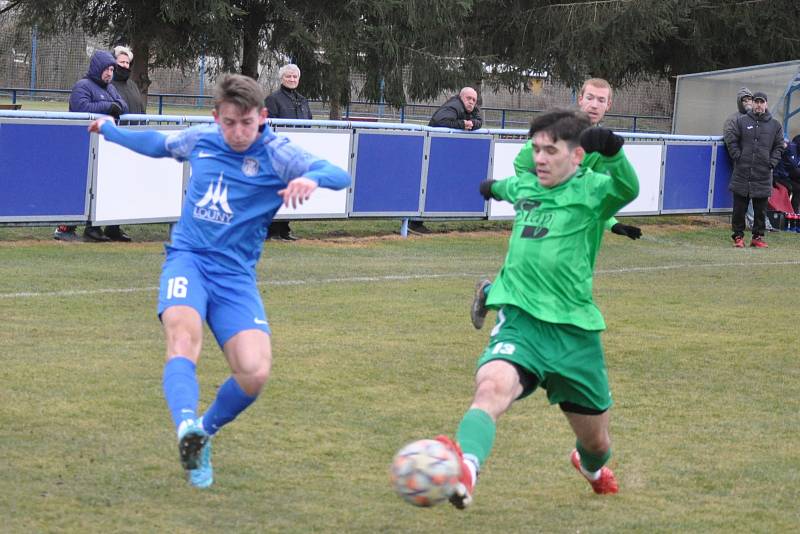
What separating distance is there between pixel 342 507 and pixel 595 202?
1727 mm

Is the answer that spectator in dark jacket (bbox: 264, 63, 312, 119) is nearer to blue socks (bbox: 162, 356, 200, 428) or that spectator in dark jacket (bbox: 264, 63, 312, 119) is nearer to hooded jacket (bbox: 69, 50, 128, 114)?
hooded jacket (bbox: 69, 50, 128, 114)

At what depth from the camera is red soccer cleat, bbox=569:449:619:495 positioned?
598 cm

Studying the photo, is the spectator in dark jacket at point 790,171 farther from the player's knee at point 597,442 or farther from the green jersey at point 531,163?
the player's knee at point 597,442

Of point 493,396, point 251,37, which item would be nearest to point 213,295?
point 493,396

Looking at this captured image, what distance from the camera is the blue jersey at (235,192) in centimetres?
583

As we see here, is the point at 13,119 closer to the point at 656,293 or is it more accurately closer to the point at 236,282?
the point at 656,293

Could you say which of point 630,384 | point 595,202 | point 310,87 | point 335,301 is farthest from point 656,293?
point 310,87

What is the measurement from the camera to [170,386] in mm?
5355

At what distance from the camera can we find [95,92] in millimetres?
13906

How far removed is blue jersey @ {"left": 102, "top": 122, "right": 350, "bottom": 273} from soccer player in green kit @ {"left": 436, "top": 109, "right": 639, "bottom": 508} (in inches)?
37.3

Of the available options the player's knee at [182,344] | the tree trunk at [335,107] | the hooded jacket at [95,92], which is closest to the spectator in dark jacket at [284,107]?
the hooded jacket at [95,92]

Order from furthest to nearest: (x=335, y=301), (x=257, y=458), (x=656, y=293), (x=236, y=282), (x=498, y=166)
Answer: (x=498, y=166)
(x=656, y=293)
(x=335, y=301)
(x=257, y=458)
(x=236, y=282)

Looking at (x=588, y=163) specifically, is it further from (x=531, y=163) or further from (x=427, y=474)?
(x=427, y=474)

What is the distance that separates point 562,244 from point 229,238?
153 centimetres
